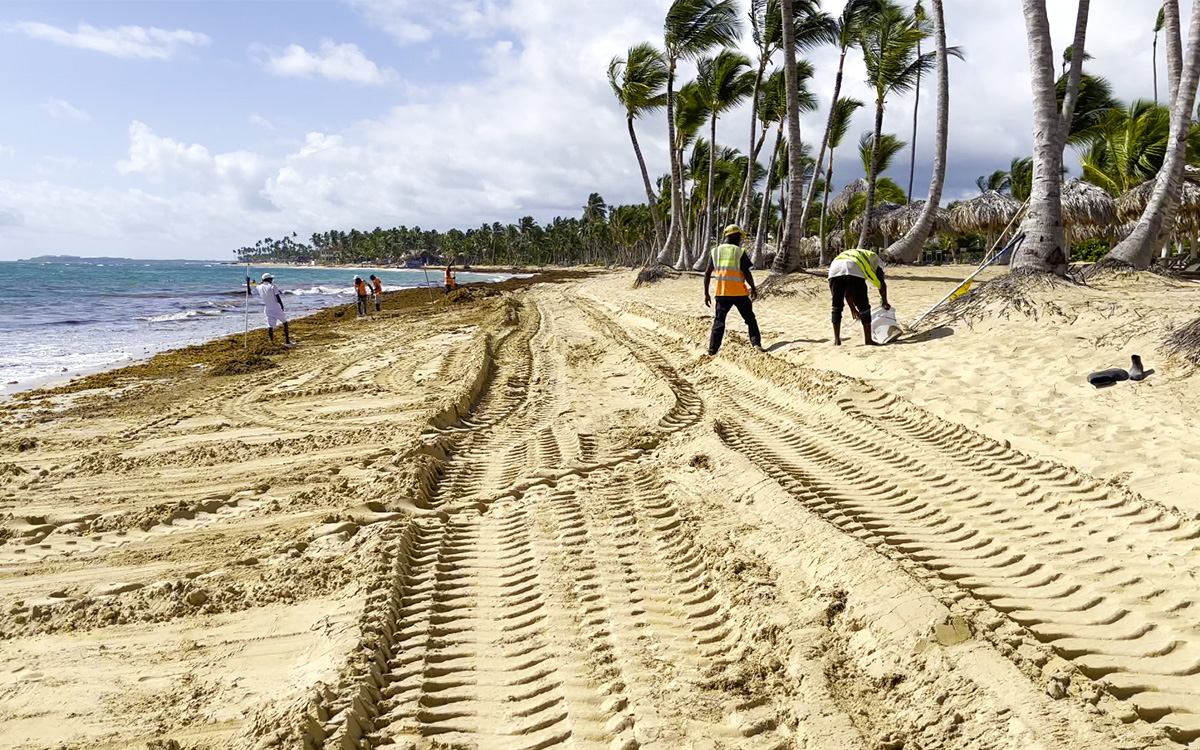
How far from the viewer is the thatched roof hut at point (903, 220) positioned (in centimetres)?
2700

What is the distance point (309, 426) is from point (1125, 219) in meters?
23.9

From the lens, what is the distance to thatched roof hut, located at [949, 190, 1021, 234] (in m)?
25.1

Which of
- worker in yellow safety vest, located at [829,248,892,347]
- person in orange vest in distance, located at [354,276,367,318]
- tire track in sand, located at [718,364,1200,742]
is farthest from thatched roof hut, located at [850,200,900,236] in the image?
tire track in sand, located at [718,364,1200,742]

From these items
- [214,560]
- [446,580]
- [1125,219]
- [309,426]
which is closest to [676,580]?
[446,580]

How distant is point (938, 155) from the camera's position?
16328 millimetres

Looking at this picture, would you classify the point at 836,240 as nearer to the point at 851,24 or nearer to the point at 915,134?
the point at 915,134

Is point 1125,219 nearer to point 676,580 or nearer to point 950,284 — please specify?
point 950,284

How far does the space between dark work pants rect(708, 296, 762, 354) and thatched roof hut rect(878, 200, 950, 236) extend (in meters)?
20.9

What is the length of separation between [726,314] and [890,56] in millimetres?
17931

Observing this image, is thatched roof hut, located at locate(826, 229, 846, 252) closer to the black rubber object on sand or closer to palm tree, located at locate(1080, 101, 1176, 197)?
palm tree, located at locate(1080, 101, 1176, 197)

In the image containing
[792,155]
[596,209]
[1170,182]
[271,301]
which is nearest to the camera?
[1170,182]

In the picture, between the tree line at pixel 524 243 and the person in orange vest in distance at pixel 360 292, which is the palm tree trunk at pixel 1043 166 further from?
the tree line at pixel 524 243

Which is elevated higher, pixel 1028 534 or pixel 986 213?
pixel 986 213

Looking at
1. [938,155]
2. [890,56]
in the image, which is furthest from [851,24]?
[938,155]
